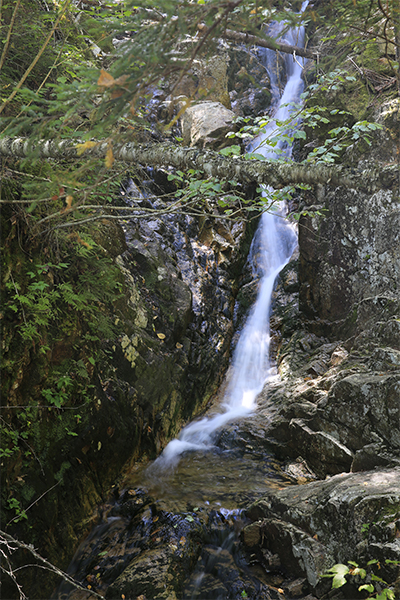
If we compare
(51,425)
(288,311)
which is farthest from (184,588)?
(288,311)

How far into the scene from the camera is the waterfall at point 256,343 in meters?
6.77

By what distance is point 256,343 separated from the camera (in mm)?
9266

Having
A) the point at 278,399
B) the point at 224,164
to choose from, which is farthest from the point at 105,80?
the point at 278,399

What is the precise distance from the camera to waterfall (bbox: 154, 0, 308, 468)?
22.2ft

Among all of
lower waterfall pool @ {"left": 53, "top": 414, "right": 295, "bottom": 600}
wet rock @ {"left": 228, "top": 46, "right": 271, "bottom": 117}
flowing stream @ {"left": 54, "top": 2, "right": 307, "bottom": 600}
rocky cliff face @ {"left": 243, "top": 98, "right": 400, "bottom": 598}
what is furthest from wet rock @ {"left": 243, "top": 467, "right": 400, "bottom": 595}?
wet rock @ {"left": 228, "top": 46, "right": 271, "bottom": 117}

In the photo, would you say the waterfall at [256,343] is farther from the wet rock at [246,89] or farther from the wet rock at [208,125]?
the wet rock at [208,125]

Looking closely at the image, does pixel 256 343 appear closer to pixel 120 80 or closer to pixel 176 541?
pixel 176 541

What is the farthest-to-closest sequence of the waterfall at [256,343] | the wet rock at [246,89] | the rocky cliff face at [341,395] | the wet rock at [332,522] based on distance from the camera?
the wet rock at [246,89], the waterfall at [256,343], the rocky cliff face at [341,395], the wet rock at [332,522]

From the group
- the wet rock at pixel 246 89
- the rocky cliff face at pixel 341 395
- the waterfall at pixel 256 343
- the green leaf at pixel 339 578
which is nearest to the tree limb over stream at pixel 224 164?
the rocky cliff face at pixel 341 395

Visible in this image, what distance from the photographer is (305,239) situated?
8516mm

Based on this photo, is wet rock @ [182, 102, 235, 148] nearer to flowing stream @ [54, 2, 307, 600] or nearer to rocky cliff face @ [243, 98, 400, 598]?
rocky cliff face @ [243, 98, 400, 598]

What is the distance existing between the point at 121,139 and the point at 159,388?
4591 millimetres

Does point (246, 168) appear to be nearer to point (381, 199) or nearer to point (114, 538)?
point (114, 538)

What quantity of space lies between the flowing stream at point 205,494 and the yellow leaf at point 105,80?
183cm
